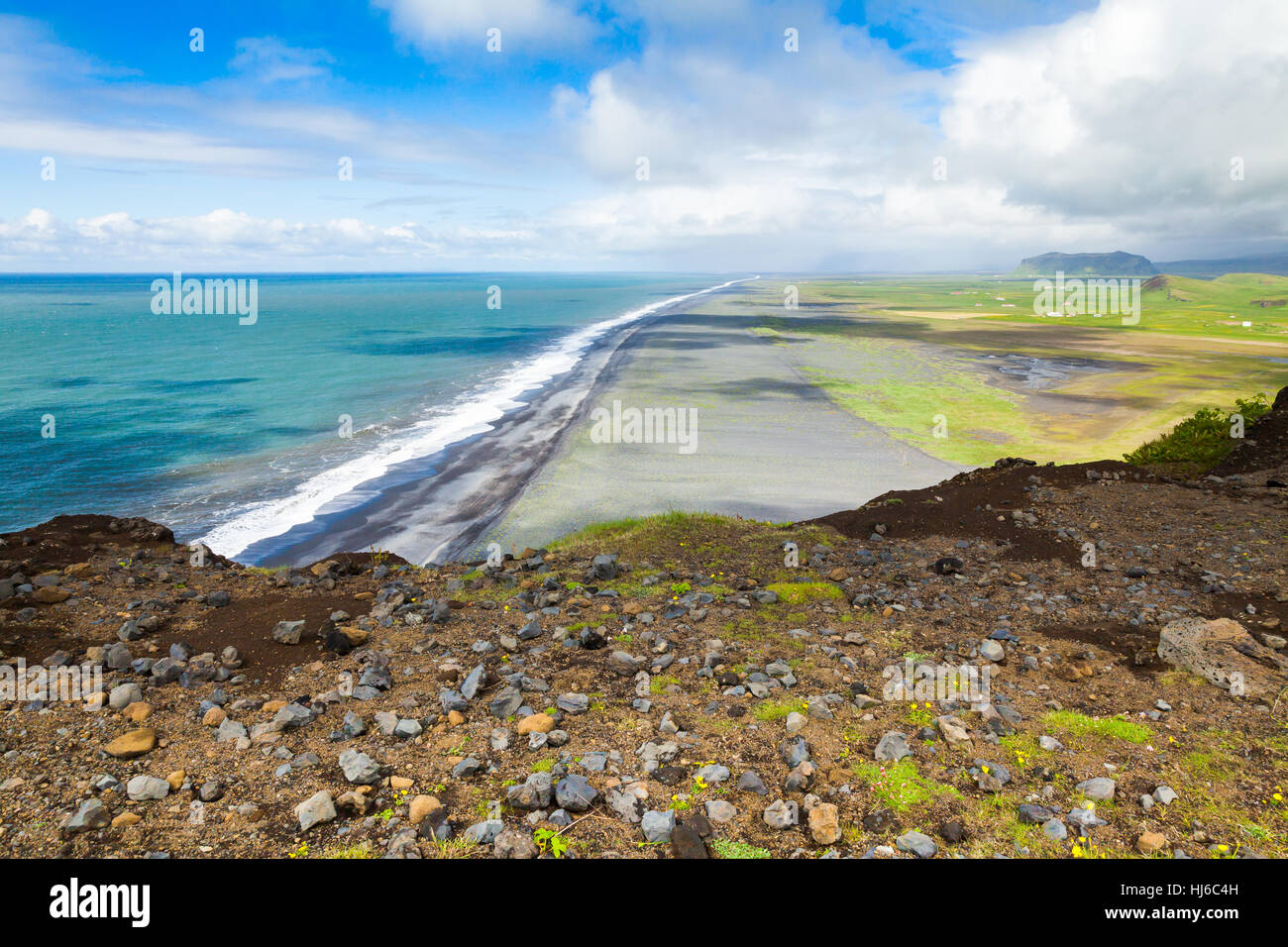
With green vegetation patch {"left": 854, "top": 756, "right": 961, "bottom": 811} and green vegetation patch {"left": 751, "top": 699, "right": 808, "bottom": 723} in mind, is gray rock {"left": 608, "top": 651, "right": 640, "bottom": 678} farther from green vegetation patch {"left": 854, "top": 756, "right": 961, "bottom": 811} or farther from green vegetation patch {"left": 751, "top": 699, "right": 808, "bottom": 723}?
green vegetation patch {"left": 854, "top": 756, "right": 961, "bottom": 811}

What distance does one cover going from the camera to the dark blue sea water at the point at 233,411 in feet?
102

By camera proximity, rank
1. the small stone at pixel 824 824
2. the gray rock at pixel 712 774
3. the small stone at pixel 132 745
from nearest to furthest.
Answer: the small stone at pixel 824 824, the gray rock at pixel 712 774, the small stone at pixel 132 745

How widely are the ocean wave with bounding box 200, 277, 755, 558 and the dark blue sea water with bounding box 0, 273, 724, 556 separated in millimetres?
138

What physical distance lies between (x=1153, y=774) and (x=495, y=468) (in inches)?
1208

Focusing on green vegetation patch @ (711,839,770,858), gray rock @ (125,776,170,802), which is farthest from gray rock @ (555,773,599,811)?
gray rock @ (125,776,170,802)

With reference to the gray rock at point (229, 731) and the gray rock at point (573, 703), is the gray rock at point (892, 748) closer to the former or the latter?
the gray rock at point (573, 703)

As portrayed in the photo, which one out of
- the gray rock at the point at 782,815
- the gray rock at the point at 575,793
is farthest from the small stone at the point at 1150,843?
the gray rock at the point at 575,793

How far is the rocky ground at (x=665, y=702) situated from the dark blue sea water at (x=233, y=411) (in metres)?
16.5

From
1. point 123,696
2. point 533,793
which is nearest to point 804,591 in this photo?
point 533,793

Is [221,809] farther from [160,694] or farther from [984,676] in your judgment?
[984,676]

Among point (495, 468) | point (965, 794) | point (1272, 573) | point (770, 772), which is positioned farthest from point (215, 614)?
point (495, 468)

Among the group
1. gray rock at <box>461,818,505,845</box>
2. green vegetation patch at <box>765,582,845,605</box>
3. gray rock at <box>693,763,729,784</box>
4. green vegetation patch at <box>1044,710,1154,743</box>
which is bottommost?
gray rock at <box>461,818,505,845</box>

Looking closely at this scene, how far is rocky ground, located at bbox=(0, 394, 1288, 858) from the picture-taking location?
6.47 metres

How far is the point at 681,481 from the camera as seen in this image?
102 ft
